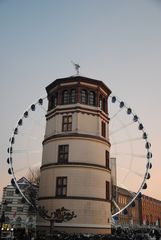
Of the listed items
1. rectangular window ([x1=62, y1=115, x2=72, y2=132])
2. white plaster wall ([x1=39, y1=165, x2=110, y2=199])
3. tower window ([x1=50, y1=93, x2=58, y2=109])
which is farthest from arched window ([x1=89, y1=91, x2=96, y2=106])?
white plaster wall ([x1=39, y1=165, x2=110, y2=199])

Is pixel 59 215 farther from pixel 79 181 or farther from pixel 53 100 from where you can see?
pixel 53 100

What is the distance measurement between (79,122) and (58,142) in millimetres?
3095

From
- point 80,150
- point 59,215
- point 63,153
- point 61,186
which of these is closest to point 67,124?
point 63,153

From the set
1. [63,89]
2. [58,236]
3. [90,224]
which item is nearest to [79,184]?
[90,224]

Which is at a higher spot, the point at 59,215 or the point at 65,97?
the point at 65,97

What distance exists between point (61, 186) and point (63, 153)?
3.43 meters

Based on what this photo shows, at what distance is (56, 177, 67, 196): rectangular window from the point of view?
31081 mm

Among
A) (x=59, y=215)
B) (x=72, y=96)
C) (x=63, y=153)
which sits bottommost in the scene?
(x=59, y=215)

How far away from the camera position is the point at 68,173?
31.4m

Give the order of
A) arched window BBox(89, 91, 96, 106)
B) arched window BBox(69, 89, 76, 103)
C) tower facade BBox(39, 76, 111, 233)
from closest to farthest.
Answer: tower facade BBox(39, 76, 111, 233), arched window BBox(69, 89, 76, 103), arched window BBox(89, 91, 96, 106)

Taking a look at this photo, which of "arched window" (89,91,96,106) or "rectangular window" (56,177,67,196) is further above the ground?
"arched window" (89,91,96,106)

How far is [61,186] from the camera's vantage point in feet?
103

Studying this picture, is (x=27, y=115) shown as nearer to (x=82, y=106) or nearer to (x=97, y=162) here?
(x=82, y=106)

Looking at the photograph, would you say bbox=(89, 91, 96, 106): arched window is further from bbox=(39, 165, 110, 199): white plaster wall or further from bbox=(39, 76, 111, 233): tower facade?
bbox=(39, 165, 110, 199): white plaster wall
